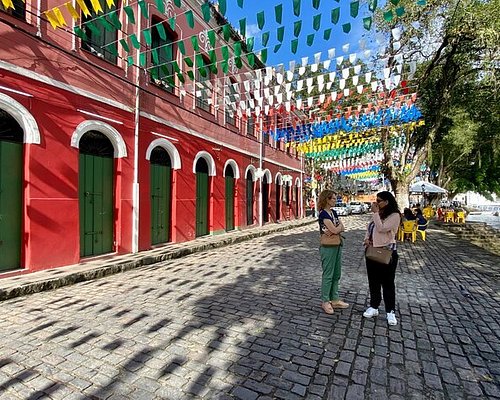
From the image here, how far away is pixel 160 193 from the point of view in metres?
10.0

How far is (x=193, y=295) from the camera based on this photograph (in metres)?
5.21

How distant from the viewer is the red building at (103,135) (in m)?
6.08

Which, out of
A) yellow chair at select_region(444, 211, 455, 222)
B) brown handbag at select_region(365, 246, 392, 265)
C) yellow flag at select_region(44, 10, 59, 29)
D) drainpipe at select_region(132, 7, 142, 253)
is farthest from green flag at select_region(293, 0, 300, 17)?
yellow chair at select_region(444, 211, 455, 222)

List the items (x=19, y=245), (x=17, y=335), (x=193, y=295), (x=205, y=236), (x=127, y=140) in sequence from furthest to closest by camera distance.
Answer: (x=205, y=236) → (x=127, y=140) → (x=19, y=245) → (x=193, y=295) → (x=17, y=335)

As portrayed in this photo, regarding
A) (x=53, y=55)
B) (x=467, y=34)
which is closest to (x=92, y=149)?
(x=53, y=55)

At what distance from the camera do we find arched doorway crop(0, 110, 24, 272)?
19.5 feet

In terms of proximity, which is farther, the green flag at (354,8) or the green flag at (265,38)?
the green flag at (265,38)

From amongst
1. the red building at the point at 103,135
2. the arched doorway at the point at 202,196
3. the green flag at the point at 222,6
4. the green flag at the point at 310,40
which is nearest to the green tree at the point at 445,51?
the green flag at the point at 310,40

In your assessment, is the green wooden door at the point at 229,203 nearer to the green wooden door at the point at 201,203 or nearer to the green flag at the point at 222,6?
the green wooden door at the point at 201,203

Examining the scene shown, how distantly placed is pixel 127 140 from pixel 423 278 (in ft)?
25.2

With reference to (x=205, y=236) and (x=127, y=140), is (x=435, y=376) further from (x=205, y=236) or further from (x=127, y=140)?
(x=205, y=236)

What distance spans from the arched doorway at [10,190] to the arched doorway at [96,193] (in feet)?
4.37

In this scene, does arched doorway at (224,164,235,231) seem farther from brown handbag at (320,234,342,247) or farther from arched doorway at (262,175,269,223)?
brown handbag at (320,234,342,247)

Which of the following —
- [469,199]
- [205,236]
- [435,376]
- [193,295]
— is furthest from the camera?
[469,199]
